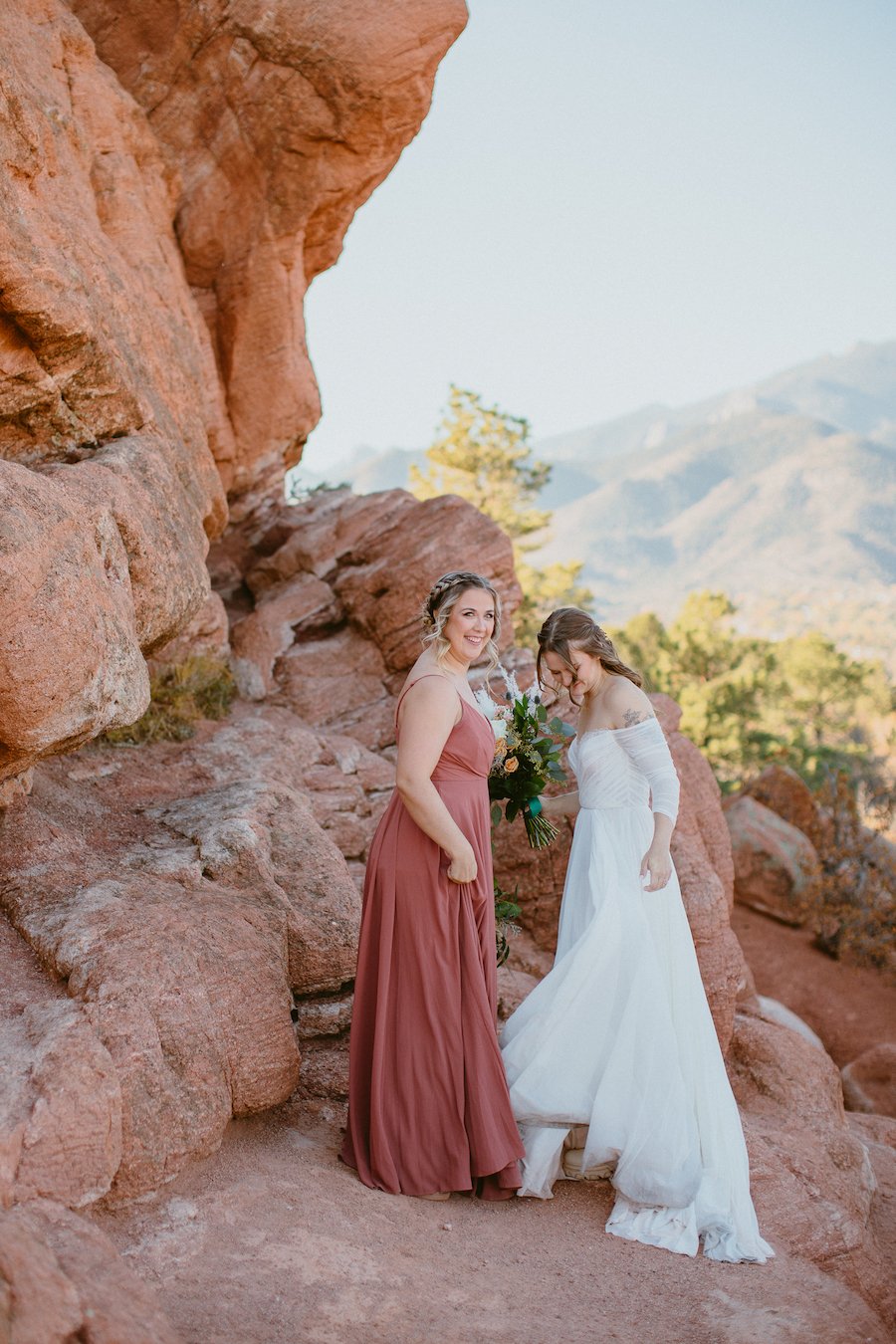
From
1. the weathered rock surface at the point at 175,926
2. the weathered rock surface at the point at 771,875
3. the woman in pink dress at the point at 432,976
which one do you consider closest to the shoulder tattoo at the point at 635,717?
the woman in pink dress at the point at 432,976

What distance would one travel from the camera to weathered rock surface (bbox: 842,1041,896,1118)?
8.67 meters

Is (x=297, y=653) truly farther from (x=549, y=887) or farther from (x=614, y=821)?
(x=614, y=821)

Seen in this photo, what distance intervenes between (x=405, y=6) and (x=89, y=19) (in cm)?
250

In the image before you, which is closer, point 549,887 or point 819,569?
point 549,887

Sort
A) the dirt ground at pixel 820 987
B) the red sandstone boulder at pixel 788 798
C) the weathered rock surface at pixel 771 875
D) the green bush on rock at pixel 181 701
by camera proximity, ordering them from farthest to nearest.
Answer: the red sandstone boulder at pixel 788 798 < the weathered rock surface at pixel 771 875 < the dirt ground at pixel 820 987 < the green bush on rock at pixel 181 701

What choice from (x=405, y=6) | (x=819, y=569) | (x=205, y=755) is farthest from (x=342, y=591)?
(x=819, y=569)

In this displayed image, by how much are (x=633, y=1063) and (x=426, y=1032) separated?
3.22 ft

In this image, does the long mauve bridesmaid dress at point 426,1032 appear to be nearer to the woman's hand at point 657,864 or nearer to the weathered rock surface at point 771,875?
the woman's hand at point 657,864

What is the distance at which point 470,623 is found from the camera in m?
4.43

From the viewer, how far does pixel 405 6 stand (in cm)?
750

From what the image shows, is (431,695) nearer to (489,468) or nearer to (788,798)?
(788,798)

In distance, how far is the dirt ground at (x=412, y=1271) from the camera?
10.6 ft

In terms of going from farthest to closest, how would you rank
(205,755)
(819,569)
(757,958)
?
(819,569)
(757,958)
(205,755)

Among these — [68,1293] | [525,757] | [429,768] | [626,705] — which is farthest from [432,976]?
[68,1293]
